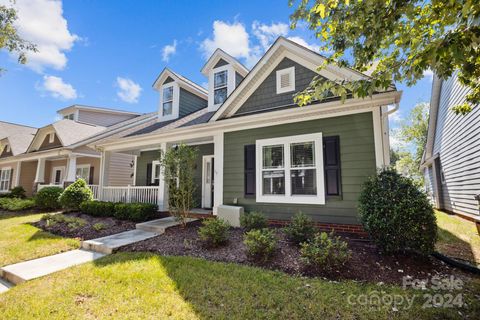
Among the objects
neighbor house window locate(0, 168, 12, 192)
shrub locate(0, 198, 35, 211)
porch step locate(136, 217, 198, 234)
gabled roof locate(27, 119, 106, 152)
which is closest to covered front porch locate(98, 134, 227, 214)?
porch step locate(136, 217, 198, 234)

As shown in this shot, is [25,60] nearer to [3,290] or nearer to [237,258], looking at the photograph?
[3,290]

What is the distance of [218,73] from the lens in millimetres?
10297

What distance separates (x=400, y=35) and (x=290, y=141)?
3572 mm

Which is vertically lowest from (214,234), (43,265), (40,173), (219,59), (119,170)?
(43,265)

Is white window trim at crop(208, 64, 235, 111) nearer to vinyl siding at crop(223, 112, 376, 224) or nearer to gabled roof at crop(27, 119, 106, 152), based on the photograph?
vinyl siding at crop(223, 112, 376, 224)

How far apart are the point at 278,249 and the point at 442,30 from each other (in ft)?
15.8

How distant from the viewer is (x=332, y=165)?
19.7 feet

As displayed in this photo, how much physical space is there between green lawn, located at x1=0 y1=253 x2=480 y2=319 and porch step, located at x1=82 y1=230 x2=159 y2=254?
1256 mm

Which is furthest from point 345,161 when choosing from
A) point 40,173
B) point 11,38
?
point 40,173

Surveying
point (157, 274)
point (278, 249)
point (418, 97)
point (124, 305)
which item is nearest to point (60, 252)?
point (157, 274)

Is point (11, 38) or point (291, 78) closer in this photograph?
point (291, 78)

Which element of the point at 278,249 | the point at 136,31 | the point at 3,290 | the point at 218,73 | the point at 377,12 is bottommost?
the point at 3,290

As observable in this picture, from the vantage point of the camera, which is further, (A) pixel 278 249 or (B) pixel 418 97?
(B) pixel 418 97

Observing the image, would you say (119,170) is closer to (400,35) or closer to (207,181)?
(207,181)
